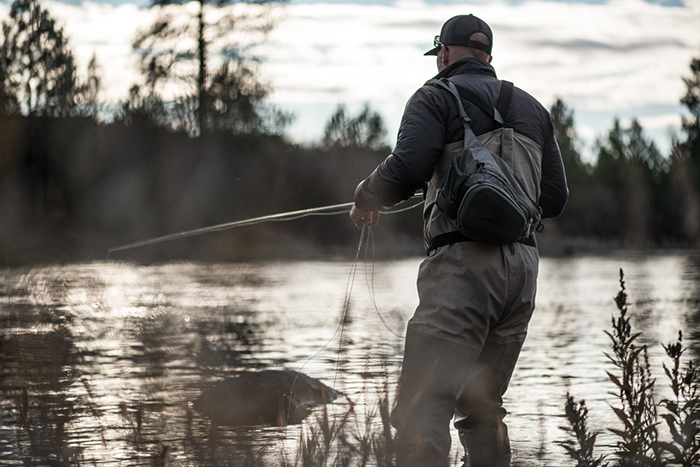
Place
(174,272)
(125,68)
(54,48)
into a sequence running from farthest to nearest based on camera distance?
(125,68), (54,48), (174,272)

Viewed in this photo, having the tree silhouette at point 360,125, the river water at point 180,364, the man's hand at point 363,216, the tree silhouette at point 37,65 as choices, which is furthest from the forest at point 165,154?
the tree silhouette at point 360,125

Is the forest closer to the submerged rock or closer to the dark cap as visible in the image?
the submerged rock

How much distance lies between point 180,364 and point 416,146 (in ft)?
15.3

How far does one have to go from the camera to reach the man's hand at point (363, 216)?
13.5ft

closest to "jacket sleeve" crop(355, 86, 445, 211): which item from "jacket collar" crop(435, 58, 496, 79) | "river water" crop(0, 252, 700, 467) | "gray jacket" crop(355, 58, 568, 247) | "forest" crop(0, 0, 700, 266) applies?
"gray jacket" crop(355, 58, 568, 247)

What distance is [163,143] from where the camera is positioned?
105ft

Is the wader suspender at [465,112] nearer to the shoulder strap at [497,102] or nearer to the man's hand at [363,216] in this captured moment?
the shoulder strap at [497,102]

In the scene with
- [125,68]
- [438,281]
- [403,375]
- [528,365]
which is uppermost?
[125,68]

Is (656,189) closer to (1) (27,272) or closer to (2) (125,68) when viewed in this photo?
(2) (125,68)

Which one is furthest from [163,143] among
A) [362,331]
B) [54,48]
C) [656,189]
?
[656,189]

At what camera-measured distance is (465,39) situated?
4.00 m


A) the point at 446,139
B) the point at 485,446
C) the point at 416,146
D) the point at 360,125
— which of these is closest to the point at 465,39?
the point at 446,139

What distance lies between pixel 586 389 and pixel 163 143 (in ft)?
86.5

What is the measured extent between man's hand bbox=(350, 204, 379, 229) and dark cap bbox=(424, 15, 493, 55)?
76 cm
